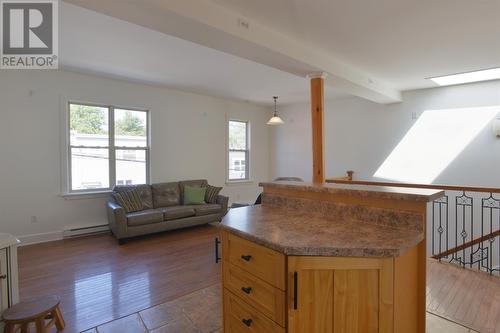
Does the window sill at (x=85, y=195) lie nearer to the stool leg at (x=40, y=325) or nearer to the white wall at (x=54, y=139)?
the white wall at (x=54, y=139)

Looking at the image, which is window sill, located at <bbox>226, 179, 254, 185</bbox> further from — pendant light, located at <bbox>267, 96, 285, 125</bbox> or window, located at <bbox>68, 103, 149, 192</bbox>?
window, located at <bbox>68, 103, 149, 192</bbox>

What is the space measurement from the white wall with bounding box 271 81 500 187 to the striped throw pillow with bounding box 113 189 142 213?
401 centimetres

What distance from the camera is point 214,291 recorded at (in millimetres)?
2898

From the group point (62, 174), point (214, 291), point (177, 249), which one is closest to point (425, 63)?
point (214, 291)

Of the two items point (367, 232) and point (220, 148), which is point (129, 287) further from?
point (220, 148)

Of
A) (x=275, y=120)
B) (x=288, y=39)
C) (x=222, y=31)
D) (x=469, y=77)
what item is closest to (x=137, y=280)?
(x=222, y=31)

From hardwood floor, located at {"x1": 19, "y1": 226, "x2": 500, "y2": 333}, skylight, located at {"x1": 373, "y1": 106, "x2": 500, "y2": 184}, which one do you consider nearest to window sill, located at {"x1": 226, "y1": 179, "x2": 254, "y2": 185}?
hardwood floor, located at {"x1": 19, "y1": 226, "x2": 500, "y2": 333}

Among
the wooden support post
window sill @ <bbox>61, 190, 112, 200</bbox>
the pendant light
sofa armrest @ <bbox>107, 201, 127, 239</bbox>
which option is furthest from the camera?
the pendant light

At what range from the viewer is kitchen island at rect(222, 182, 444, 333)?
1305 millimetres

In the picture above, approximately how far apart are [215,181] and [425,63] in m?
4.77

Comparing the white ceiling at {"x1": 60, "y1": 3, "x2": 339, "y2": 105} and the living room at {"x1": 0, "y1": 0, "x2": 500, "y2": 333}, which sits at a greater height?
the white ceiling at {"x1": 60, "y1": 3, "x2": 339, "y2": 105}

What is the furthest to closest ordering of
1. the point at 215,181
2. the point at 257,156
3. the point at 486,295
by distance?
the point at 257,156, the point at 215,181, the point at 486,295

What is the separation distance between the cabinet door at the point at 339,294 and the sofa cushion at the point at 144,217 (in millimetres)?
3778

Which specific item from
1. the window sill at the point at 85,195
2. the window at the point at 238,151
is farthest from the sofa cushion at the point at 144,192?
the window at the point at 238,151
